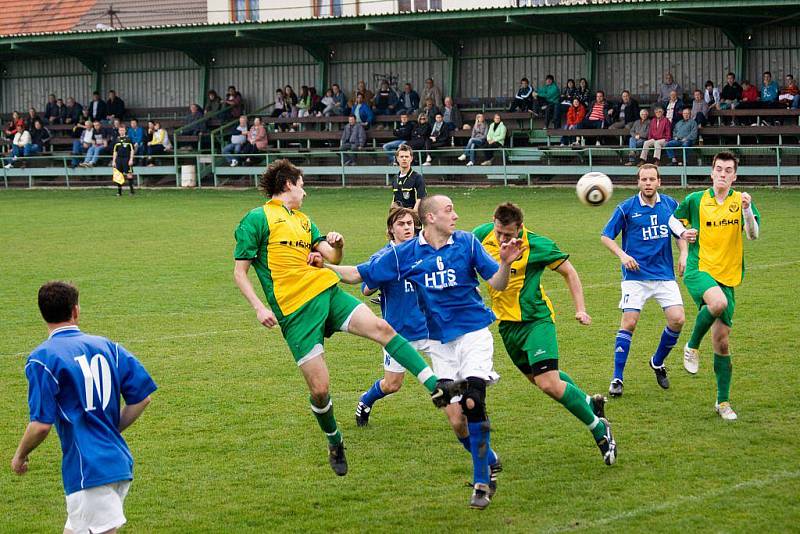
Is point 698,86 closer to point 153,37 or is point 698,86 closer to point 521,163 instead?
point 521,163

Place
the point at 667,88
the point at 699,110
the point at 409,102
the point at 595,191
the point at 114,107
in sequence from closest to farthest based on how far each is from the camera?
the point at 595,191, the point at 699,110, the point at 667,88, the point at 409,102, the point at 114,107

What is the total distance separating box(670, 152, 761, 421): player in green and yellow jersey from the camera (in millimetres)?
8109

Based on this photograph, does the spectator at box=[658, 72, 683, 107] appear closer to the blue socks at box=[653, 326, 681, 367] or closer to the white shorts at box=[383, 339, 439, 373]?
the blue socks at box=[653, 326, 681, 367]

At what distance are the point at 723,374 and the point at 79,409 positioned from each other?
4.94 m

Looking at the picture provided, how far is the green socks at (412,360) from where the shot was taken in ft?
21.1

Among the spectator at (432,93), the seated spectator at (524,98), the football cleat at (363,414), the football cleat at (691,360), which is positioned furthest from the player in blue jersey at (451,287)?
the spectator at (432,93)

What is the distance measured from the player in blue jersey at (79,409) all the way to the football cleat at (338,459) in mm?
2271

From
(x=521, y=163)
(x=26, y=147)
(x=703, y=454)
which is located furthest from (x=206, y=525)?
(x=26, y=147)

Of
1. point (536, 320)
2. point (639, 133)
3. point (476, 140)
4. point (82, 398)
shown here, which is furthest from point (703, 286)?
point (476, 140)

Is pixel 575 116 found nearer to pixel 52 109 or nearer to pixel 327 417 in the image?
pixel 52 109

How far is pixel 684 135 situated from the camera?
26391 mm

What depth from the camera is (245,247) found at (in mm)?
7133

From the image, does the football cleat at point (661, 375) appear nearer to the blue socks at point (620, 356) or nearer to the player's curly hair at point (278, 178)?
the blue socks at point (620, 356)

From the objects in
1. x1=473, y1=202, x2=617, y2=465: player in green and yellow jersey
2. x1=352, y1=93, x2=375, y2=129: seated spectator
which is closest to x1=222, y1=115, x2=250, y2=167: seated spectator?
x1=352, y1=93, x2=375, y2=129: seated spectator
